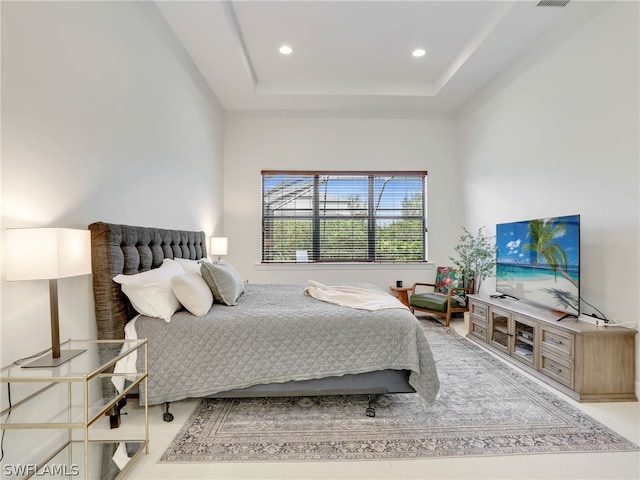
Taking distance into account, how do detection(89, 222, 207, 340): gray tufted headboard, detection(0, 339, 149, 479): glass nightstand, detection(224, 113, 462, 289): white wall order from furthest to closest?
detection(224, 113, 462, 289): white wall, detection(89, 222, 207, 340): gray tufted headboard, detection(0, 339, 149, 479): glass nightstand

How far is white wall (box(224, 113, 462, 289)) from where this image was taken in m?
5.14

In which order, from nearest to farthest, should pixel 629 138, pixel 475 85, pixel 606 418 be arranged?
1. pixel 606 418
2. pixel 629 138
3. pixel 475 85

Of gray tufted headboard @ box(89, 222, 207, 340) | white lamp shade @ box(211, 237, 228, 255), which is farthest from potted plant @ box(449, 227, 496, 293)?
gray tufted headboard @ box(89, 222, 207, 340)

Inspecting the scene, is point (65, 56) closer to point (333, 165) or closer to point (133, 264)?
point (133, 264)

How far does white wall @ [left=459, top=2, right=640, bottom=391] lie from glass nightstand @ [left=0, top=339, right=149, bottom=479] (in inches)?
134

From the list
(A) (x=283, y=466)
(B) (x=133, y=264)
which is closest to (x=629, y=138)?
(A) (x=283, y=466)

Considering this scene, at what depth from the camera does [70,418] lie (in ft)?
5.50

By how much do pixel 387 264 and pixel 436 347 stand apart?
182 cm

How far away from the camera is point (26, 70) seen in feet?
5.17

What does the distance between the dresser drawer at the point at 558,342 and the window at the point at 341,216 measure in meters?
2.69

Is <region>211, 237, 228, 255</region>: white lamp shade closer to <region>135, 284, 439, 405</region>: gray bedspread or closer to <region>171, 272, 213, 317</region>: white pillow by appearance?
<region>171, 272, 213, 317</region>: white pillow

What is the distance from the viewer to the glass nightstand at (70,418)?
52.1 inches

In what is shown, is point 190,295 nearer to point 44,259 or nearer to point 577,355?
point 44,259

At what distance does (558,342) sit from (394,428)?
155 centimetres
